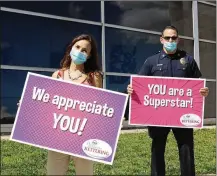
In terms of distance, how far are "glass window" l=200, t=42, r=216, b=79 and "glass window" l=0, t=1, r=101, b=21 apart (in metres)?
4.48

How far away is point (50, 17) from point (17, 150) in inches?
170

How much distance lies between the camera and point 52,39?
1045cm

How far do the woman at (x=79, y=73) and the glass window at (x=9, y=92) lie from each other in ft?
Answer: 21.3

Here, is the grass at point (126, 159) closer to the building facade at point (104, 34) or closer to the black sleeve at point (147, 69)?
the black sleeve at point (147, 69)

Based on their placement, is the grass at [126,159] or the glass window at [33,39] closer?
the grass at [126,159]

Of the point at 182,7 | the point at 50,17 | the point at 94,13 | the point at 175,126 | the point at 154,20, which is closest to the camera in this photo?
the point at 175,126

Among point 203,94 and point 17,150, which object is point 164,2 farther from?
point 203,94

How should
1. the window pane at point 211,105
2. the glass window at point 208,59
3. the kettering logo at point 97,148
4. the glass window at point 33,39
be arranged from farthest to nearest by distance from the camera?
the glass window at point 208,59 → the window pane at point 211,105 → the glass window at point 33,39 → the kettering logo at point 97,148

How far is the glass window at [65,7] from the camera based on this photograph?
10.1 m

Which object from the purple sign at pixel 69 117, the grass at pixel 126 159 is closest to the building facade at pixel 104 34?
the grass at pixel 126 159

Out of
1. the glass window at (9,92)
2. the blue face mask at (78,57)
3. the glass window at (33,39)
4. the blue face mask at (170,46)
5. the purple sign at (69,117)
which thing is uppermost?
the glass window at (33,39)

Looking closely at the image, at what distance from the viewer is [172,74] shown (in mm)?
4160

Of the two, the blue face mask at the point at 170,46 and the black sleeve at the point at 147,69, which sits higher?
the blue face mask at the point at 170,46

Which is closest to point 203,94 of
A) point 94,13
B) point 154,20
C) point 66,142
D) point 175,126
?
point 175,126
